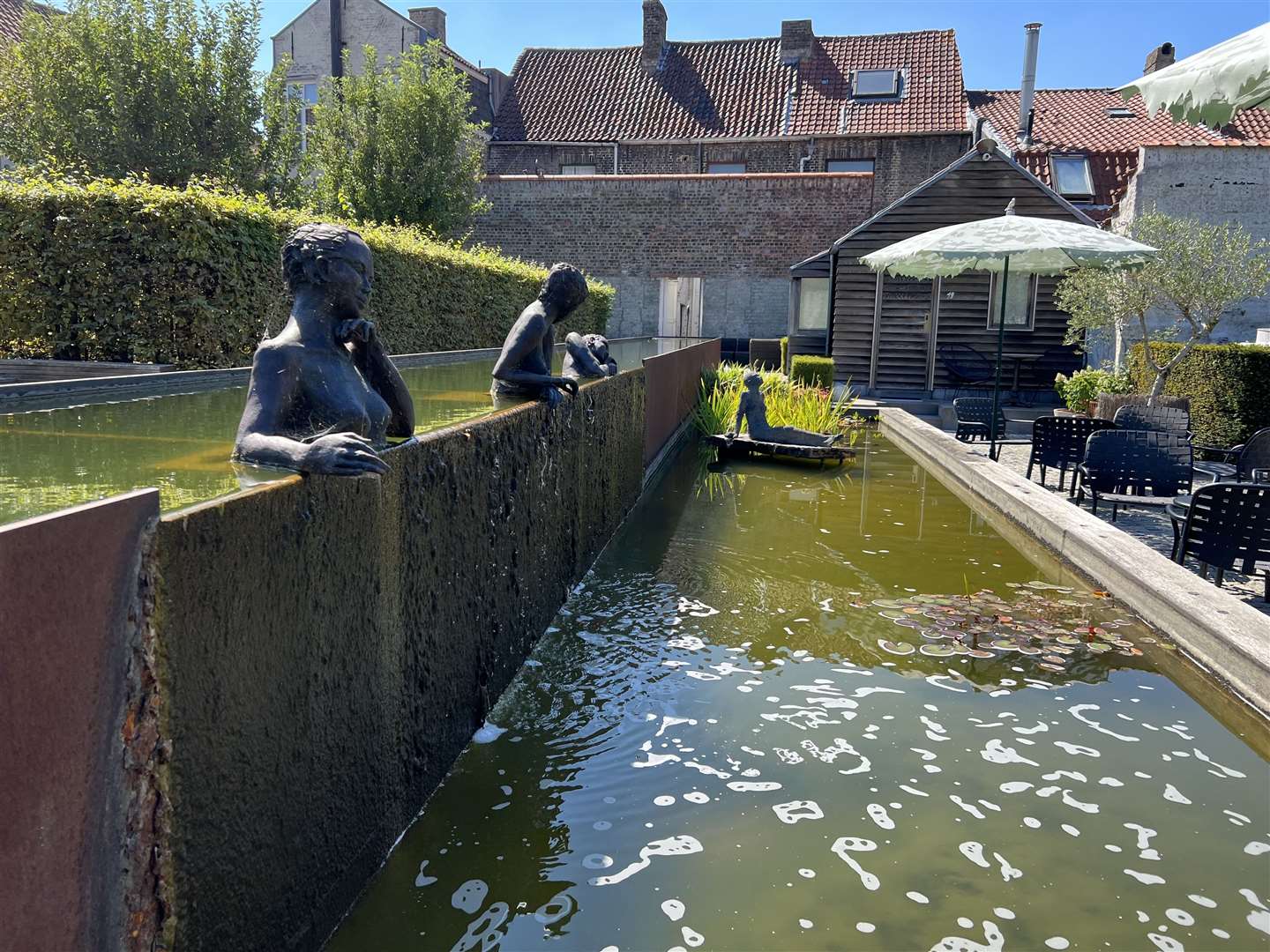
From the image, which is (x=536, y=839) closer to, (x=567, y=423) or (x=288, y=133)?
(x=567, y=423)

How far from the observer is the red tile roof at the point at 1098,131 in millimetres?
22625

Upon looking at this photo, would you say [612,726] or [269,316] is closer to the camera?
[612,726]

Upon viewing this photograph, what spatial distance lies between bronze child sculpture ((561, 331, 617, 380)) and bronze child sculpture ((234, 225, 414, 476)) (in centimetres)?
376

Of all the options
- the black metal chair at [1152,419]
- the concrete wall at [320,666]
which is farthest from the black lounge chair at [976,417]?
the concrete wall at [320,666]

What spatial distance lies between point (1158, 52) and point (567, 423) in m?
35.1

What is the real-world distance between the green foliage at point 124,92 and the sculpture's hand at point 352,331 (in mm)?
18426

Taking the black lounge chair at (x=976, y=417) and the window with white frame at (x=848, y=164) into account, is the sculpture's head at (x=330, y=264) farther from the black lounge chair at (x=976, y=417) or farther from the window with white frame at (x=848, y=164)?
the window with white frame at (x=848, y=164)

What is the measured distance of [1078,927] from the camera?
9.38 ft

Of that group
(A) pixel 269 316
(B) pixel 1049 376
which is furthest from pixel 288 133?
Result: (B) pixel 1049 376

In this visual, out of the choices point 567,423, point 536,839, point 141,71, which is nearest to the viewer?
point 536,839

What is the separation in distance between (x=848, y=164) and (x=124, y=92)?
2164cm

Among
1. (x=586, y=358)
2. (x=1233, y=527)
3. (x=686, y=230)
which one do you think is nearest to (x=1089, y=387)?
(x=1233, y=527)

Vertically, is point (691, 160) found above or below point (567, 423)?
above

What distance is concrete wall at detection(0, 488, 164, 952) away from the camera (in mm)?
1496
